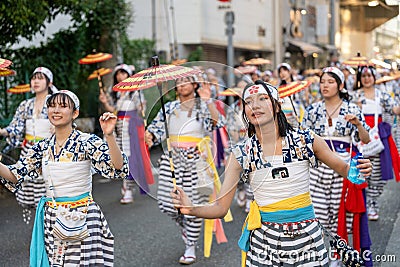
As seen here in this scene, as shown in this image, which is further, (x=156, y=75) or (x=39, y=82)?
(x=39, y=82)

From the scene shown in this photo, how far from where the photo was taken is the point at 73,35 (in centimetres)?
1120

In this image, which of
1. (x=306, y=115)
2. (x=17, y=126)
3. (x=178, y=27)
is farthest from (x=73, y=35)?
(x=178, y=27)

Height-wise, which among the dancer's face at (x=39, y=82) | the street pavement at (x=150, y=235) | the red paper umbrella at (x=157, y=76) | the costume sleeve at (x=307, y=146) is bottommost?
the street pavement at (x=150, y=235)

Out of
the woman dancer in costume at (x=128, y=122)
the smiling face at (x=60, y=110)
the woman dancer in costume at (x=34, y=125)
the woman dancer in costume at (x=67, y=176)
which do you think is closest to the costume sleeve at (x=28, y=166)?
the woman dancer in costume at (x=67, y=176)

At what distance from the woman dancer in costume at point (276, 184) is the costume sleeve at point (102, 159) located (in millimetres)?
858

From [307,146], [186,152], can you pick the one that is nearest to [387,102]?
[186,152]

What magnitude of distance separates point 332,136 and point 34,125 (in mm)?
3239

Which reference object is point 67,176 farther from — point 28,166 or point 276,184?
point 276,184

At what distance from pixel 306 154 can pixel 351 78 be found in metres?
7.88

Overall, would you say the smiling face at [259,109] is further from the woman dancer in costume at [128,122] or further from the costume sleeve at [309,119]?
the woman dancer in costume at [128,122]

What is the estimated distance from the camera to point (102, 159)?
4.16 m

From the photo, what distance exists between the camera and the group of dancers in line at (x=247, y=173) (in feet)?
11.9

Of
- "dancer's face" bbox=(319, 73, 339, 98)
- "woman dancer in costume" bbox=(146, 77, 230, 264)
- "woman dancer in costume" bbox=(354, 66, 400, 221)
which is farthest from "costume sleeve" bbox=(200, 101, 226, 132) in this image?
"woman dancer in costume" bbox=(354, 66, 400, 221)

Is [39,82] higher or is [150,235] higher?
[39,82]
